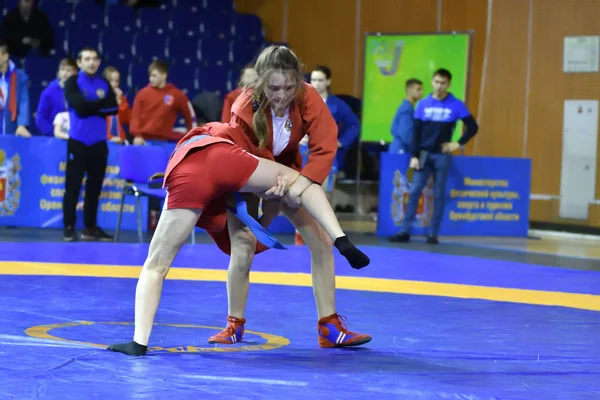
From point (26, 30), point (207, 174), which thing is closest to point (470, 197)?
point (26, 30)

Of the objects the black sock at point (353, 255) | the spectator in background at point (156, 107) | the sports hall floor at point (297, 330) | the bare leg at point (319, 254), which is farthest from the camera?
the spectator in background at point (156, 107)

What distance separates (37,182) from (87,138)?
Answer: 3.63ft

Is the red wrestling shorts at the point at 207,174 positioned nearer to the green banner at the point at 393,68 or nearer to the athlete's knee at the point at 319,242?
the athlete's knee at the point at 319,242

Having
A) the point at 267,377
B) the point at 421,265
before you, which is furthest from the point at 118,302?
the point at 421,265

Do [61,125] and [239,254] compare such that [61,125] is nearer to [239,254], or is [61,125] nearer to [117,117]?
[117,117]

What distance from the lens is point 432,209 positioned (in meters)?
10.3

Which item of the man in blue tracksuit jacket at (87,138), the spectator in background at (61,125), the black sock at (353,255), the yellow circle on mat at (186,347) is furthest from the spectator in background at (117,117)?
the black sock at (353,255)

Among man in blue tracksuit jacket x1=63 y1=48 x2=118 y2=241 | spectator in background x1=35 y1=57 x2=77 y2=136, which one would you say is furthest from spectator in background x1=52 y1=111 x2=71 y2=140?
man in blue tracksuit jacket x1=63 y1=48 x2=118 y2=241

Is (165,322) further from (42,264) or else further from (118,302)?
(42,264)

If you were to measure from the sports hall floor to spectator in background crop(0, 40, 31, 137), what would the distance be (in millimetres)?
1892

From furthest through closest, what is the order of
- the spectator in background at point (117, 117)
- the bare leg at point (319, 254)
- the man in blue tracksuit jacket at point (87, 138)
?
the spectator in background at point (117, 117) → the man in blue tracksuit jacket at point (87, 138) → the bare leg at point (319, 254)

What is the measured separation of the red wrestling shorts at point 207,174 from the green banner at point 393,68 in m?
8.33

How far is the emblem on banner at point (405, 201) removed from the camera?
33.1ft

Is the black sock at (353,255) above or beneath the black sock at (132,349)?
above
